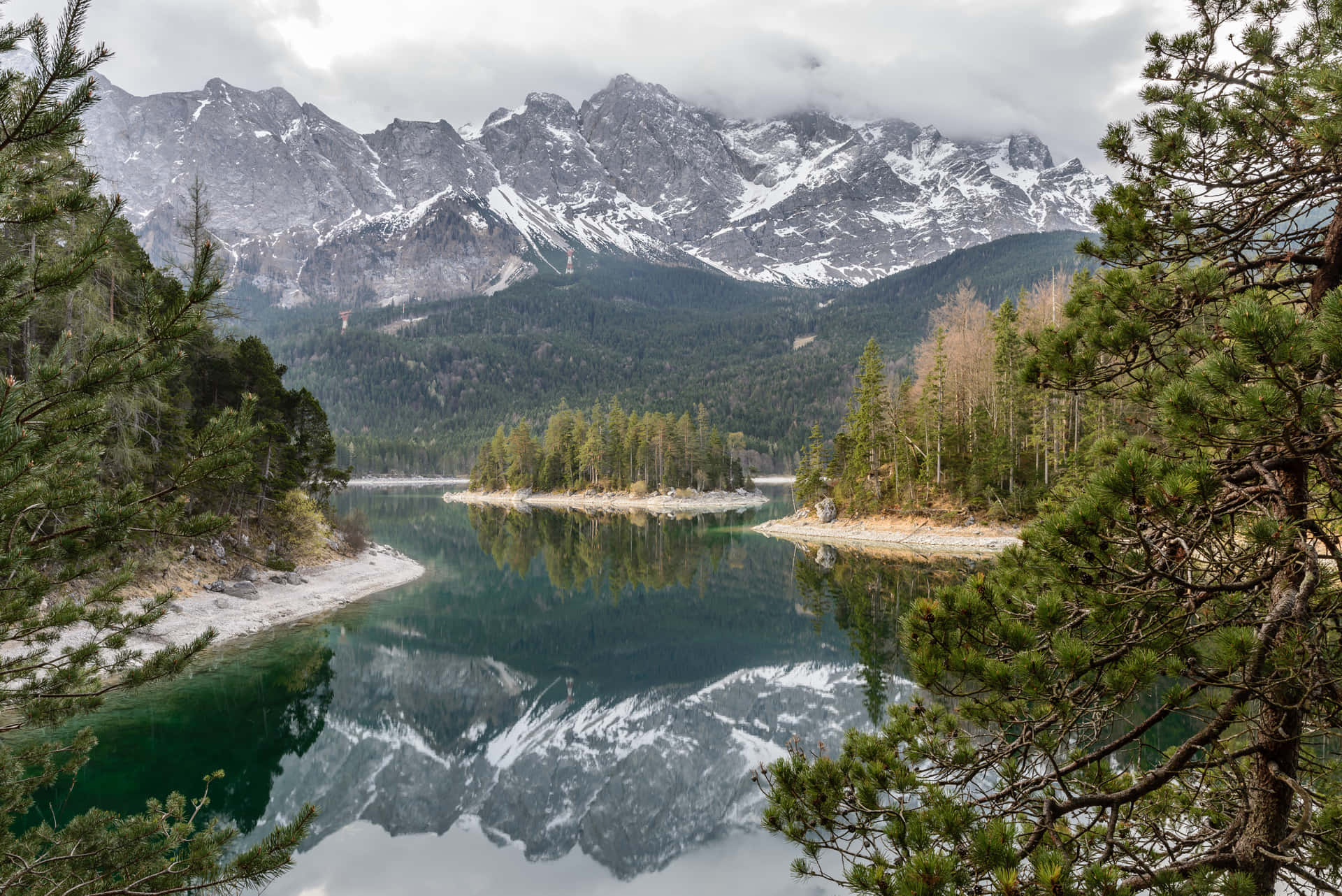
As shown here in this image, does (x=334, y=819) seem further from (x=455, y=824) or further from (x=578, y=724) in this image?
(x=578, y=724)

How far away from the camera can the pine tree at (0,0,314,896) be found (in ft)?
11.8

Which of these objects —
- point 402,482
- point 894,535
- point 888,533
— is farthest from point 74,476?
point 402,482

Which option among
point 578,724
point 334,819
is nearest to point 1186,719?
point 578,724

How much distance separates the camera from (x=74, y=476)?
5059 millimetres

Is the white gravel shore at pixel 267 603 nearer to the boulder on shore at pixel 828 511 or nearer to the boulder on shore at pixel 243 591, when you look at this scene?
the boulder on shore at pixel 243 591

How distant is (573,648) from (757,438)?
121m

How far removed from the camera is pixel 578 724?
17.5m

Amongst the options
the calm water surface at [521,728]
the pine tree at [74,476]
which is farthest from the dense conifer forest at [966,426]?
the pine tree at [74,476]

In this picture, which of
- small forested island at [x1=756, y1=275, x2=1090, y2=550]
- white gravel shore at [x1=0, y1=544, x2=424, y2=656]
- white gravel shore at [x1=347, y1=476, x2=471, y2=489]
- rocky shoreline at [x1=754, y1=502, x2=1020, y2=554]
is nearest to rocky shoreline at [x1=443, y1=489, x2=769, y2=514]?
rocky shoreline at [x1=754, y1=502, x2=1020, y2=554]

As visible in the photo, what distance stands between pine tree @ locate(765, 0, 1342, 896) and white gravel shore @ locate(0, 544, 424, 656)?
49.9 ft

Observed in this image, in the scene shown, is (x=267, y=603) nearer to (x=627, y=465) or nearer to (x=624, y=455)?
(x=624, y=455)

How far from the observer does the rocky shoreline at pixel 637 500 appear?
82.5 m

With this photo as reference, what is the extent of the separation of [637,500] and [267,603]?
61.5m

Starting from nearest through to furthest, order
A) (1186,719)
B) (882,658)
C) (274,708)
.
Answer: (1186,719) → (274,708) → (882,658)
